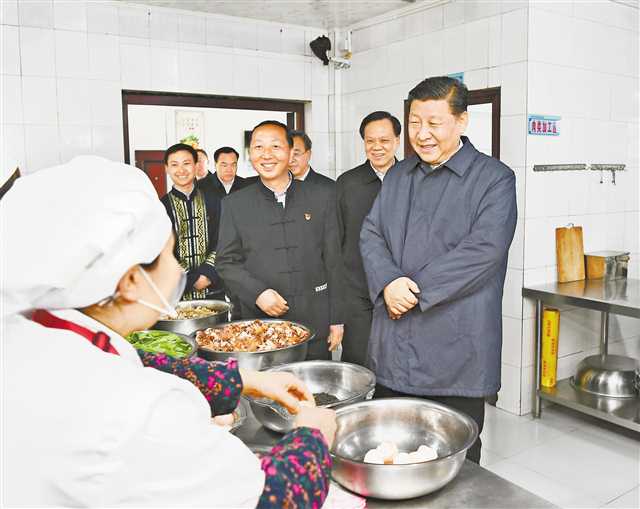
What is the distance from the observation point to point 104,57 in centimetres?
425

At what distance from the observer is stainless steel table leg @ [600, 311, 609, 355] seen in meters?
4.19

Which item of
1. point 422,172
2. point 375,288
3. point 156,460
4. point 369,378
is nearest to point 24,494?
point 156,460

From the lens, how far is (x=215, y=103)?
16.0 ft

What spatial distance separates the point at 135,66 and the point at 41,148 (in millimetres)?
897

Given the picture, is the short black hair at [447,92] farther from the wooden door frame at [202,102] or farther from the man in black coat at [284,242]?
the wooden door frame at [202,102]

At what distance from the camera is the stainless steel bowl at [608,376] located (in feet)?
12.2

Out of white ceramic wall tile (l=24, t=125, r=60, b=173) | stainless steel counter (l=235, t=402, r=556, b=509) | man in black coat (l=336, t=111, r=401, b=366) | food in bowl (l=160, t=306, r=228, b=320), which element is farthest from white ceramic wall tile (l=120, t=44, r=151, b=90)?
stainless steel counter (l=235, t=402, r=556, b=509)

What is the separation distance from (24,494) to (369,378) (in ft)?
3.63

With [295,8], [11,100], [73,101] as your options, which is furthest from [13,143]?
[295,8]

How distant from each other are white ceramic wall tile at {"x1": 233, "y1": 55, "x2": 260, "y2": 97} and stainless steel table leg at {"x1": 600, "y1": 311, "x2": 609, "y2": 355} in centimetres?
312

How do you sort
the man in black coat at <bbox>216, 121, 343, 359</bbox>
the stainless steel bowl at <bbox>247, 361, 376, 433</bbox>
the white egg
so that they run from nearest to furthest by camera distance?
the white egg
the stainless steel bowl at <bbox>247, 361, 376, 433</bbox>
the man in black coat at <bbox>216, 121, 343, 359</bbox>

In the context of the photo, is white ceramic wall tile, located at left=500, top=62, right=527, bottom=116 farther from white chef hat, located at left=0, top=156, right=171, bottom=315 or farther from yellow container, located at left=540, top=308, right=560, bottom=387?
white chef hat, located at left=0, top=156, right=171, bottom=315

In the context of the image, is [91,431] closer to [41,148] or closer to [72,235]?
[72,235]

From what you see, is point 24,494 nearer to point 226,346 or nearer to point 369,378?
point 369,378
